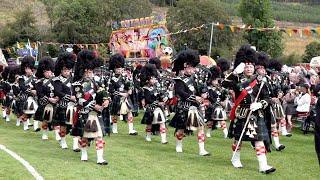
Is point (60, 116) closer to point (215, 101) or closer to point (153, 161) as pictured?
point (153, 161)

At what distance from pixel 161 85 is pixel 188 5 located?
145 ft

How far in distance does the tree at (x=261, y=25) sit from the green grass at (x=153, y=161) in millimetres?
39778

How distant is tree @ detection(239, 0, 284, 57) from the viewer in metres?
53.1

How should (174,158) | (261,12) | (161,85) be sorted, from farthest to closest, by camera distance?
(261,12)
(161,85)
(174,158)

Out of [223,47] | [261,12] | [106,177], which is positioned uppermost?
[261,12]

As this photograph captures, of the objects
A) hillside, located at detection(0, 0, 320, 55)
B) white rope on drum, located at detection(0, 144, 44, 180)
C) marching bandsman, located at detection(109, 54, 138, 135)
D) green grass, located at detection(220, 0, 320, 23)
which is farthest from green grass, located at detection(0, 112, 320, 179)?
green grass, located at detection(220, 0, 320, 23)

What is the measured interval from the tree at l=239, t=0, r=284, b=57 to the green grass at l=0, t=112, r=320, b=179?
39.8 m

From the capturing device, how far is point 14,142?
41.9 feet

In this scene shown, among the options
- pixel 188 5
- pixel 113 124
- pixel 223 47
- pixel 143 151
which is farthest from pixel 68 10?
pixel 143 151

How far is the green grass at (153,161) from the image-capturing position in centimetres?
890

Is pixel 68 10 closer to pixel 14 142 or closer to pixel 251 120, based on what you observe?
pixel 14 142

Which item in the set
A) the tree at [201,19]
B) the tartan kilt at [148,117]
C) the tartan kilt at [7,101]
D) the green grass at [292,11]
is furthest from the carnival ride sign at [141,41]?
the green grass at [292,11]

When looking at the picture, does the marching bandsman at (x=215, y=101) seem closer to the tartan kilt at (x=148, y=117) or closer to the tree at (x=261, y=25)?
the tartan kilt at (x=148, y=117)

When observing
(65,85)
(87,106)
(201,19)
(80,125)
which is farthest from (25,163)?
(201,19)
